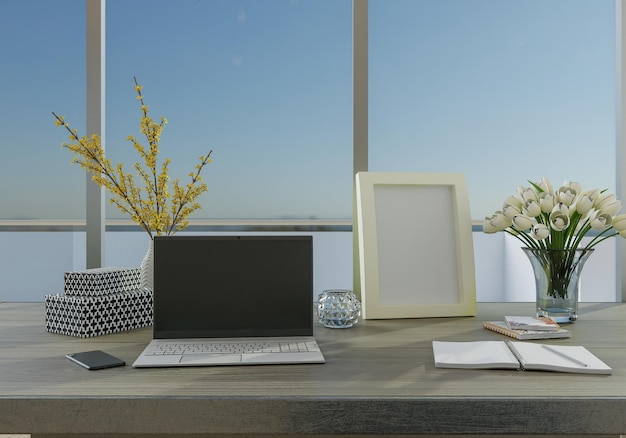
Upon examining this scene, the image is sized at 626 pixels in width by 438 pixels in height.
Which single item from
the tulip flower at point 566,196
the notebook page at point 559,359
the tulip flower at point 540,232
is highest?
the tulip flower at point 566,196

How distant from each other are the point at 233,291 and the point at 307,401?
46 cm

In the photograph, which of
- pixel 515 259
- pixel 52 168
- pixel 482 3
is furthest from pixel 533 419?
pixel 482 3

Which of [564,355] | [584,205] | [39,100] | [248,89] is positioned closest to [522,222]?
[584,205]

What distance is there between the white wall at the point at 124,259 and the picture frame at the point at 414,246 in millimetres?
2881

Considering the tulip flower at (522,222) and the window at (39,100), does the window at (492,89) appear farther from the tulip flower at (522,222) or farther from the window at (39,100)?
the tulip flower at (522,222)

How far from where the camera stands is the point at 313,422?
92cm

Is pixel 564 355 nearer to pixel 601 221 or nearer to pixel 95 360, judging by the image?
pixel 601 221

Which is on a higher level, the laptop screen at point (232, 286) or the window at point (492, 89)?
the window at point (492, 89)

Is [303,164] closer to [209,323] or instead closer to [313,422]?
[209,323]

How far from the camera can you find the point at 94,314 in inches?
52.5

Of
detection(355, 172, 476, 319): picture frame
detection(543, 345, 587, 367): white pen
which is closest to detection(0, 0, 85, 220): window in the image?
detection(355, 172, 476, 319): picture frame

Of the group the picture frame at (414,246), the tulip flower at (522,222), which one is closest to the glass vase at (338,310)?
the picture frame at (414,246)

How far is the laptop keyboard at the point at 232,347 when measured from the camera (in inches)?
46.4

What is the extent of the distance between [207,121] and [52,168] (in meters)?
1.62
